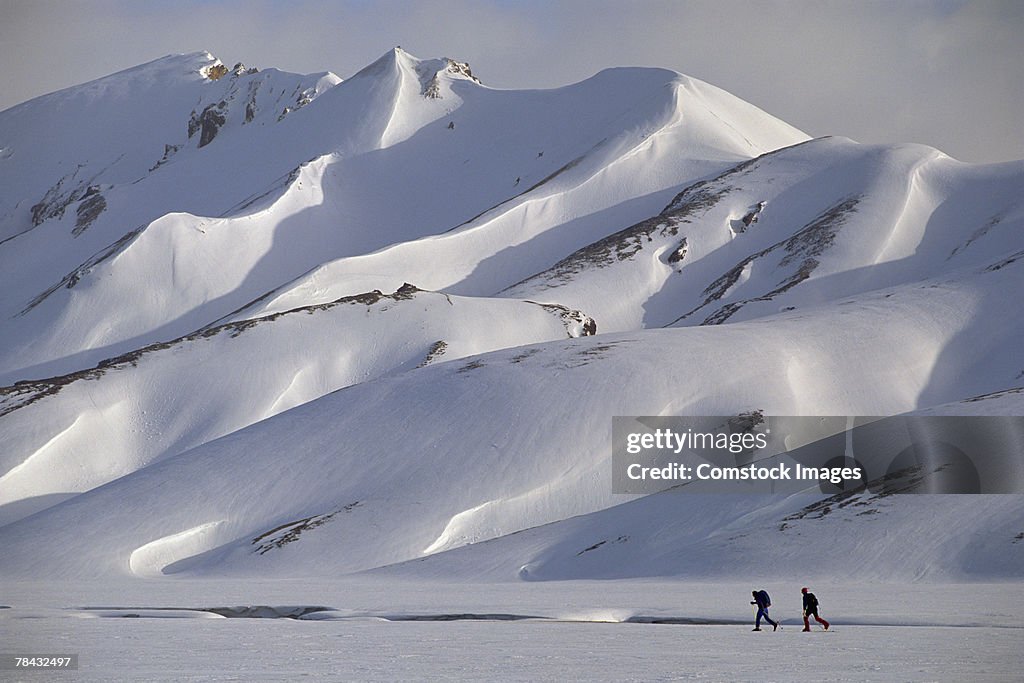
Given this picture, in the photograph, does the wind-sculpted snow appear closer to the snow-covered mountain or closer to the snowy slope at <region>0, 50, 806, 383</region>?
the snow-covered mountain

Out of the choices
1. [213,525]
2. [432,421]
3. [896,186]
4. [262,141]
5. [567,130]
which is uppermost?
[262,141]

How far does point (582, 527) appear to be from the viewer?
169 ft

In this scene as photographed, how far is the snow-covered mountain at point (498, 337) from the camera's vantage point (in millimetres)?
52906

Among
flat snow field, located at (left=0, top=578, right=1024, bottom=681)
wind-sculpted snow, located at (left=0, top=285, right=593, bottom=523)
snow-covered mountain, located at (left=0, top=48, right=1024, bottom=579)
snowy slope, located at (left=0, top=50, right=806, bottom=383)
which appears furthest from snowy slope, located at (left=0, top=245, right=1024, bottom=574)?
snowy slope, located at (left=0, top=50, right=806, bottom=383)

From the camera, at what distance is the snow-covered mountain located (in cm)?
5291

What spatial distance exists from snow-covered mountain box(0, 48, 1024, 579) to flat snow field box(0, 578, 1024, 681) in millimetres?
8644

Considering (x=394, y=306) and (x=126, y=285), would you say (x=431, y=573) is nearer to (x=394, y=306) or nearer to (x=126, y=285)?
(x=394, y=306)

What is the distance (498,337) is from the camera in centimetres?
7969

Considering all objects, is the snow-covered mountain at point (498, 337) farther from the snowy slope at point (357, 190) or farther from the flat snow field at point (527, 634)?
the flat snow field at point (527, 634)

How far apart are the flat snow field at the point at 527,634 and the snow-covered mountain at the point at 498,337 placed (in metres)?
8.64

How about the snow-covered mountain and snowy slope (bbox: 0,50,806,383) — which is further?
snowy slope (bbox: 0,50,806,383)

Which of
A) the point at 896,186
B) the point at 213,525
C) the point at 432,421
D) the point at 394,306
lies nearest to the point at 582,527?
the point at 432,421

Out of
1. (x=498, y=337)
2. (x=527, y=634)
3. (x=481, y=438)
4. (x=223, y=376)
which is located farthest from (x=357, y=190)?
(x=527, y=634)

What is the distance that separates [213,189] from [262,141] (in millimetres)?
11419
